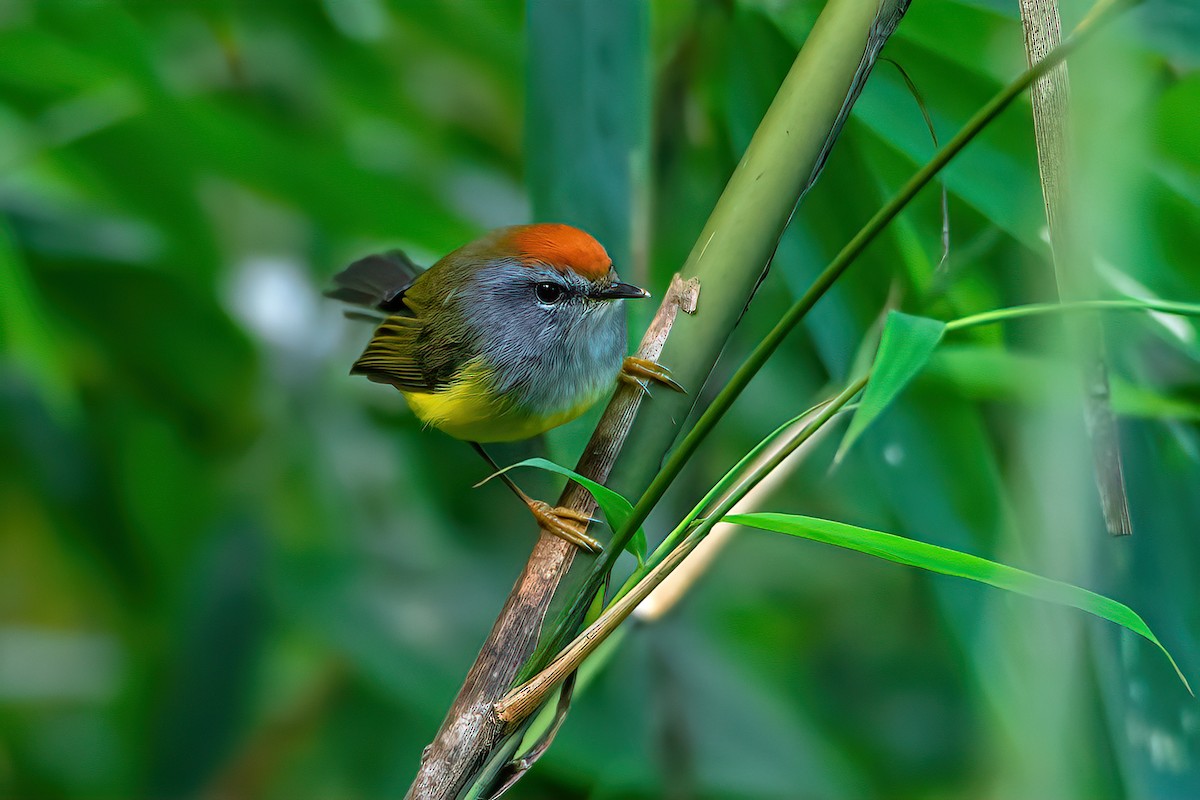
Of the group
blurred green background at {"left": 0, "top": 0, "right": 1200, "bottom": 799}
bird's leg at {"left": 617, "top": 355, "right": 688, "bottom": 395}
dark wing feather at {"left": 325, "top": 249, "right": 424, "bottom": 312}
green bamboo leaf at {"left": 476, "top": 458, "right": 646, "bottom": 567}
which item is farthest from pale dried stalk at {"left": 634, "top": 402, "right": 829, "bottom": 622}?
dark wing feather at {"left": 325, "top": 249, "right": 424, "bottom": 312}

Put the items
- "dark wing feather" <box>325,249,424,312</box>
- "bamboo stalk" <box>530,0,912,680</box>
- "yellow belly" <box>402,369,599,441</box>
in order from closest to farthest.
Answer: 1. "bamboo stalk" <box>530,0,912,680</box>
2. "yellow belly" <box>402,369,599,441</box>
3. "dark wing feather" <box>325,249,424,312</box>

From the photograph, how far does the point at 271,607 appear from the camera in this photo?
1.47m

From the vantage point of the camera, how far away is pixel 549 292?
1.04 metres

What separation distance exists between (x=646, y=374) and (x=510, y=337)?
45 cm

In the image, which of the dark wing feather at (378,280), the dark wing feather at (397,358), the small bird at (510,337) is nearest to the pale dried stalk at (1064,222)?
the small bird at (510,337)

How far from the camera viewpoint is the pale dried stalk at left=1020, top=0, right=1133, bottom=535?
50 centimetres

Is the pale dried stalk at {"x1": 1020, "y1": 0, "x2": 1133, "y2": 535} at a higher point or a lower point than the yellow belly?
higher

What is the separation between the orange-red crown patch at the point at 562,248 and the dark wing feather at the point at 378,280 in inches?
13.6

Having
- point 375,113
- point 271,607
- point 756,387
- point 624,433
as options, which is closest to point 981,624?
point 624,433

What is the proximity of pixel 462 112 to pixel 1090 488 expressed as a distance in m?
1.50

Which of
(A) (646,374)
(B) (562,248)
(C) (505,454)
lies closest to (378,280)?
(C) (505,454)

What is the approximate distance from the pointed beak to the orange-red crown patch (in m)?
0.02

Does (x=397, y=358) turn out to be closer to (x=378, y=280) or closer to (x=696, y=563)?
(x=378, y=280)

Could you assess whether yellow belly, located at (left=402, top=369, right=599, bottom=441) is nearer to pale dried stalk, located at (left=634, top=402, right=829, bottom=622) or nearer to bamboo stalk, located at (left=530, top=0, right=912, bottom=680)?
pale dried stalk, located at (left=634, top=402, right=829, bottom=622)
